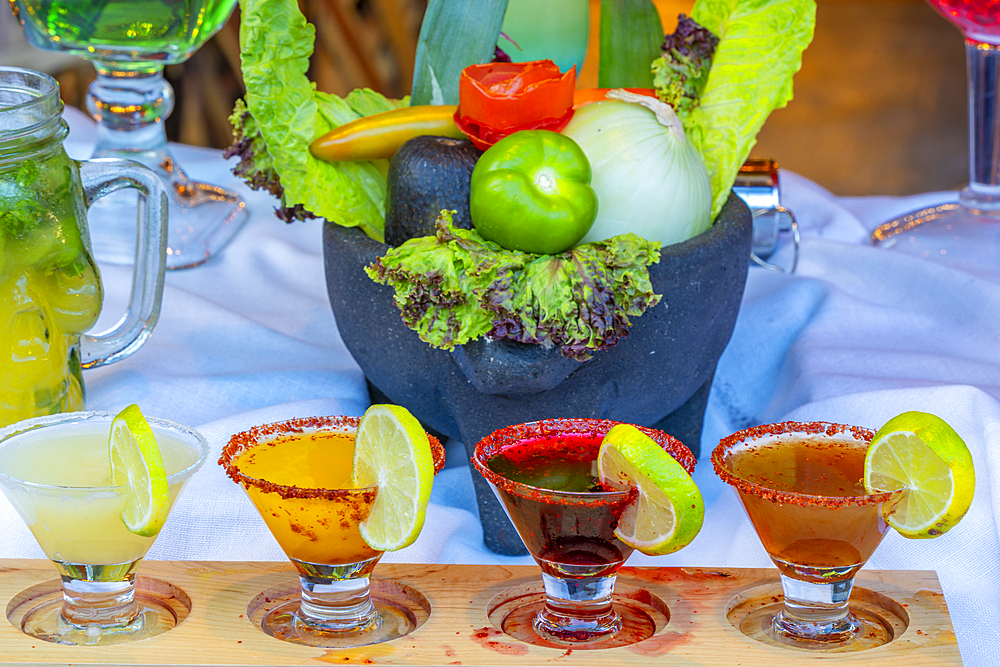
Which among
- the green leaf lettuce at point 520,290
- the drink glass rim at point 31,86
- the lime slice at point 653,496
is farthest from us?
the drink glass rim at point 31,86

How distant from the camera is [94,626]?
65 cm

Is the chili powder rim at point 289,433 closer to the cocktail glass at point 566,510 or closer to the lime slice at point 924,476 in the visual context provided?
the cocktail glass at point 566,510

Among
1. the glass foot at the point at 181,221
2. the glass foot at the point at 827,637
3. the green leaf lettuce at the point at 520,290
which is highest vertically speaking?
the green leaf lettuce at the point at 520,290

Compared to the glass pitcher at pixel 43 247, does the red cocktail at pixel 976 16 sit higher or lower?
higher

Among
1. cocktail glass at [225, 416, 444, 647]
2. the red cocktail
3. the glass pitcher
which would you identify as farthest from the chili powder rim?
the red cocktail

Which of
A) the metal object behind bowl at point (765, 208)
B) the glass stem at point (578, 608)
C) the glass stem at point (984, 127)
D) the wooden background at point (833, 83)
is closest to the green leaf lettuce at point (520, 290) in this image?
the glass stem at point (578, 608)

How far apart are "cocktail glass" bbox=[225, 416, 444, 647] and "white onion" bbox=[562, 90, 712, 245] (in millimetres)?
232

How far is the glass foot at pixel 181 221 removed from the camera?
1270 mm

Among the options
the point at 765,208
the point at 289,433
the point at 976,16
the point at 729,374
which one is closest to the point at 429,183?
the point at 289,433

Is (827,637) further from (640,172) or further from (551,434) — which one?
(640,172)

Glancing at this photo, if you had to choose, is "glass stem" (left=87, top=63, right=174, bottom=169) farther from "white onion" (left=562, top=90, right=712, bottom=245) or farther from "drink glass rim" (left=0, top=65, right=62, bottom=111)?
"white onion" (left=562, top=90, right=712, bottom=245)

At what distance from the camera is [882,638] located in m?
0.65

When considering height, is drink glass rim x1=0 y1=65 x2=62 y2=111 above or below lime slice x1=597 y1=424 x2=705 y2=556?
above

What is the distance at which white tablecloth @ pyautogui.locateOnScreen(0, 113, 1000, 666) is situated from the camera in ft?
2.64
